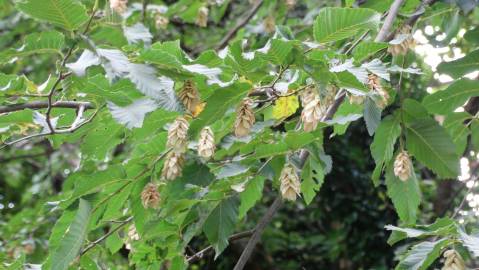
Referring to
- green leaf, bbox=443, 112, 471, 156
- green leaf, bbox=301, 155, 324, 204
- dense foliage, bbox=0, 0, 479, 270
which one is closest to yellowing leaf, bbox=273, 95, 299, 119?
dense foliage, bbox=0, 0, 479, 270

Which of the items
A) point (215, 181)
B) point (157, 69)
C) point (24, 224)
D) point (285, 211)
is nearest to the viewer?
point (157, 69)

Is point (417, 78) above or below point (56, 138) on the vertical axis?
below

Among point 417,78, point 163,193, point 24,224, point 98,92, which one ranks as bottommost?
point 24,224

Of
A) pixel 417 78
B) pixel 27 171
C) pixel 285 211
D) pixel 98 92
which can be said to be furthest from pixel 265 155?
pixel 27 171

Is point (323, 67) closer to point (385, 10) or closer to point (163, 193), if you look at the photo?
point (163, 193)

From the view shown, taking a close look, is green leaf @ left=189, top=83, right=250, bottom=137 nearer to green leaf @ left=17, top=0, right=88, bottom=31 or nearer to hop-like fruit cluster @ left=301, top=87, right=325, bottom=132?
hop-like fruit cluster @ left=301, top=87, right=325, bottom=132

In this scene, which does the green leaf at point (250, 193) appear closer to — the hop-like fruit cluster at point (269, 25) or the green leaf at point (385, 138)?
the green leaf at point (385, 138)

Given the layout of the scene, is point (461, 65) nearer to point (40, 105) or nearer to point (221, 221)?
point (221, 221)

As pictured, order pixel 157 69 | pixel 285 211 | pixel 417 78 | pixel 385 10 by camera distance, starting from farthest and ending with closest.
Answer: pixel 285 211 → pixel 417 78 → pixel 385 10 → pixel 157 69
